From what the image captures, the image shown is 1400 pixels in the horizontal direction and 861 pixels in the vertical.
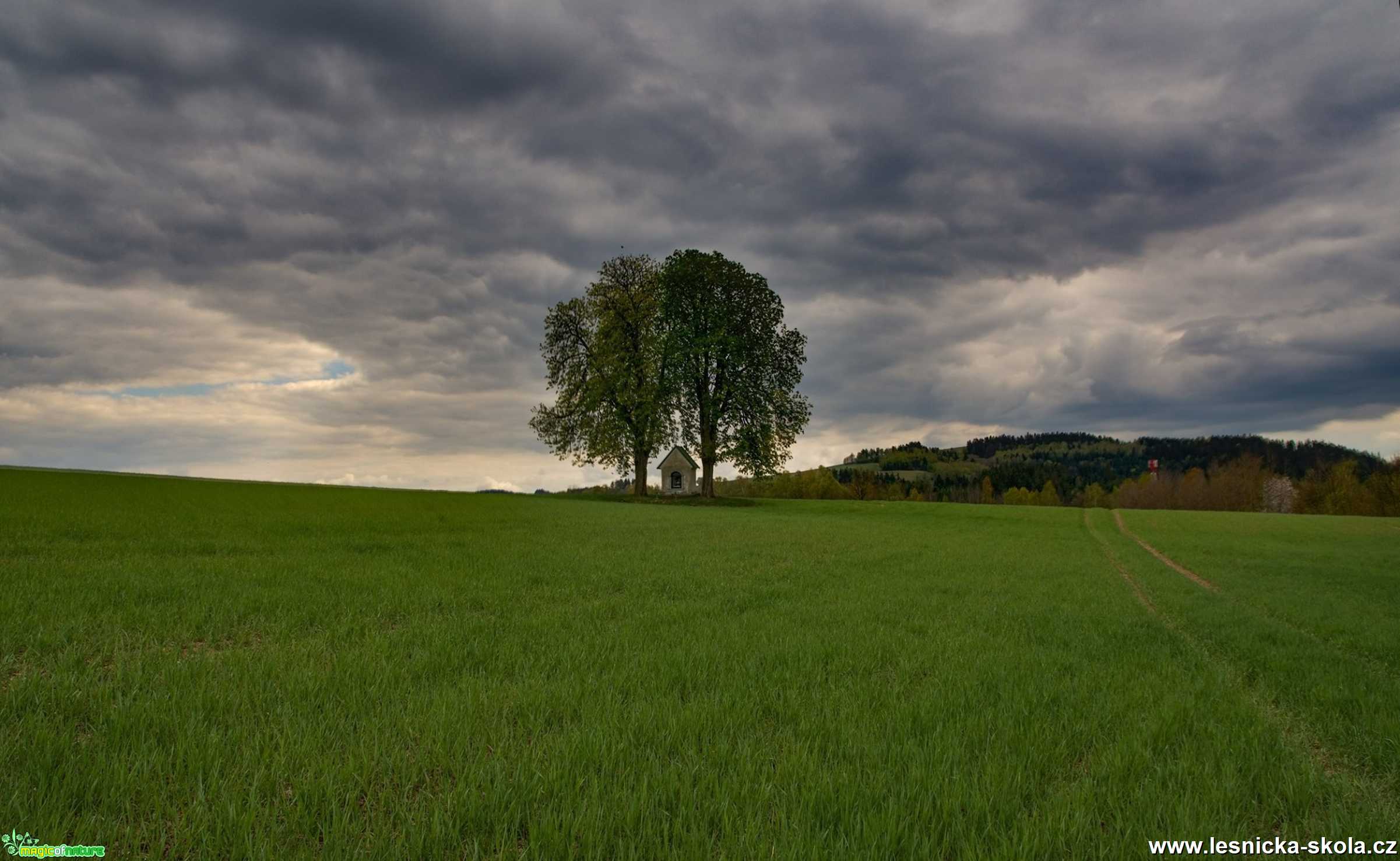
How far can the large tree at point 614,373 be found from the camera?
49.4 meters

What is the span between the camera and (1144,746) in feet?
16.8

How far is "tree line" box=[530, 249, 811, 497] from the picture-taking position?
A: 47.4m

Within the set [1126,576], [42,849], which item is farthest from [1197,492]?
[42,849]

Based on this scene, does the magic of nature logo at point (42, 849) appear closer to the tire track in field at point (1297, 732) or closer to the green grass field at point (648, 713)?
the green grass field at point (648, 713)

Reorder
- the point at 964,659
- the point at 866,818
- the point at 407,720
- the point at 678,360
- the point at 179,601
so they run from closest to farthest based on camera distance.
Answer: the point at 866,818 → the point at 407,720 → the point at 964,659 → the point at 179,601 → the point at 678,360

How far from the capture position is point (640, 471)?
180 feet

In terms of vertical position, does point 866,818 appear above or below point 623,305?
below

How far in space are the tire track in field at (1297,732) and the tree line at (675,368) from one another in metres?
36.9

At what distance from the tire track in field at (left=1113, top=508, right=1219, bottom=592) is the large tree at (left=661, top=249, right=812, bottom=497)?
886 inches

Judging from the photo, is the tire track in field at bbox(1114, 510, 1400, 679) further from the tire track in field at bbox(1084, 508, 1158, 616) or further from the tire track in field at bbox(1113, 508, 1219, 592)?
the tire track in field at bbox(1084, 508, 1158, 616)

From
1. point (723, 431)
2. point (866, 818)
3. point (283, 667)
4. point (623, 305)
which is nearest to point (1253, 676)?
point (866, 818)

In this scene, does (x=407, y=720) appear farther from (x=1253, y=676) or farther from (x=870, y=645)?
(x=1253, y=676)

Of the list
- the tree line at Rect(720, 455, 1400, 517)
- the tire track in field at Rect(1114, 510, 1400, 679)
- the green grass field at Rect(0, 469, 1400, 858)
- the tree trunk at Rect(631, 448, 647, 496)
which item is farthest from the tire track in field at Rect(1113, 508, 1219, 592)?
the tree line at Rect(720, 455, 1400, 517)

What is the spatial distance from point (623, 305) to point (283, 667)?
49824mm
